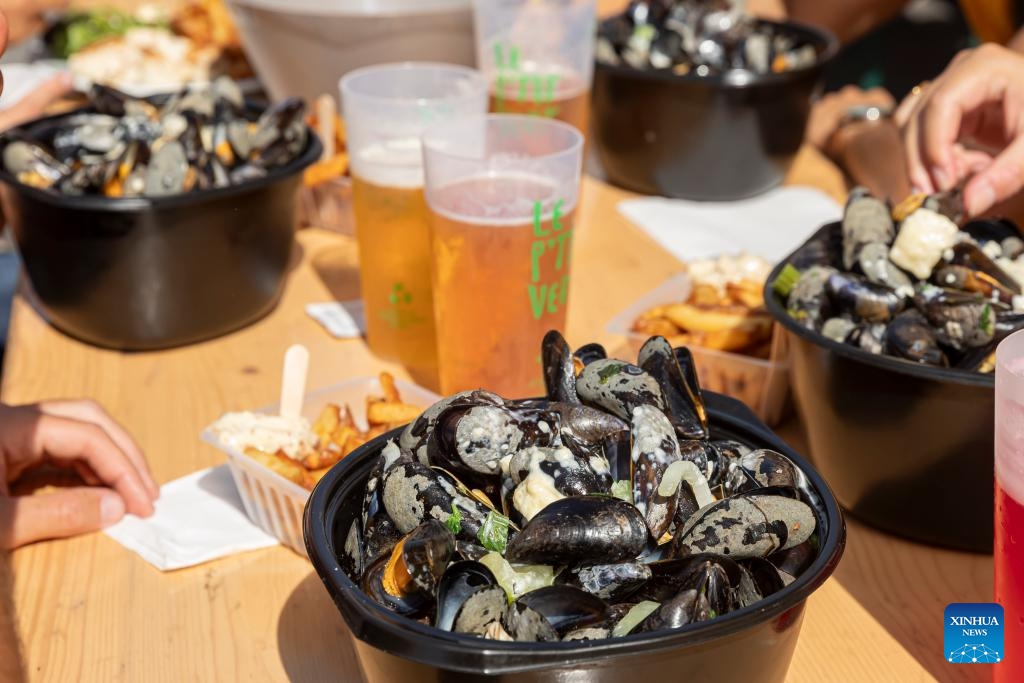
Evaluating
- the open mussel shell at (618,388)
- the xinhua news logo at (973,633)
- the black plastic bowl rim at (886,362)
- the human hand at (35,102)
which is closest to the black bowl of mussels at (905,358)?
the black plastic bowl rim at (886,362)

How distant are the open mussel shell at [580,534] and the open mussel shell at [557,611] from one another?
0.03 m

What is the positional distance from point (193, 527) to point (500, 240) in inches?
16.8

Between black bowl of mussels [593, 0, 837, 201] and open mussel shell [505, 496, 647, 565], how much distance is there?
1.19m

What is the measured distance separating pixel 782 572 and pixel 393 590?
0.26 meters

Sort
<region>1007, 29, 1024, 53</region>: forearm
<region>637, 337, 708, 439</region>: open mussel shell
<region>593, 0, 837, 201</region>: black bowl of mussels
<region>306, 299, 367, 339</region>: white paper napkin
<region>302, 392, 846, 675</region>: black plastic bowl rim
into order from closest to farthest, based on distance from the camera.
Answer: <region>302, 392, 846, 675</region>: black plastic bowl rim, <region>637, 337, 708, 439</region>: open mussel shell, <region>306, 299, 367, 339</region>: white paper napkin, <region>1007, 29, 1024, 53</region>: forearm, <region>593, 0, 837, 201</region>: black bowl of mussels

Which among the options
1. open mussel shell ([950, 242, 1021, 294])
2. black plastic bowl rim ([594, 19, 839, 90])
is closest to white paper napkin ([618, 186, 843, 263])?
black plastic bowl rim ([594, 19, 839, 90])

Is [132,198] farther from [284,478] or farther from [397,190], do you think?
[284,478]

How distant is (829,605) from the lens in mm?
952

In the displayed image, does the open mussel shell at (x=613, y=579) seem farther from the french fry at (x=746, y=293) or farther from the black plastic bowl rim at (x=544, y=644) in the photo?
the french fry at (x=746, y=293)

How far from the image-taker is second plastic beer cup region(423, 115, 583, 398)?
112 centimetres

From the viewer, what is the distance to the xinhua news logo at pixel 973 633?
31.9 inches

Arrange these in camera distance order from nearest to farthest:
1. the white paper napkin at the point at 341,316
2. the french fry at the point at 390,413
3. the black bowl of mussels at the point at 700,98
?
the french fry at the point at 390,413 → the white paper napkin at the point at 341,316 → the black bowl of mussels at the point at 700,98

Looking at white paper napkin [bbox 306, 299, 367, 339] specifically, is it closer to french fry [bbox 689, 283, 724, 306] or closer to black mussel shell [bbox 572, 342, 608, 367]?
french fry [bbox 689, 283, 724, 306]

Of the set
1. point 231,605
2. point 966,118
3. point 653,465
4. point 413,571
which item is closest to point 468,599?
point 413,571
